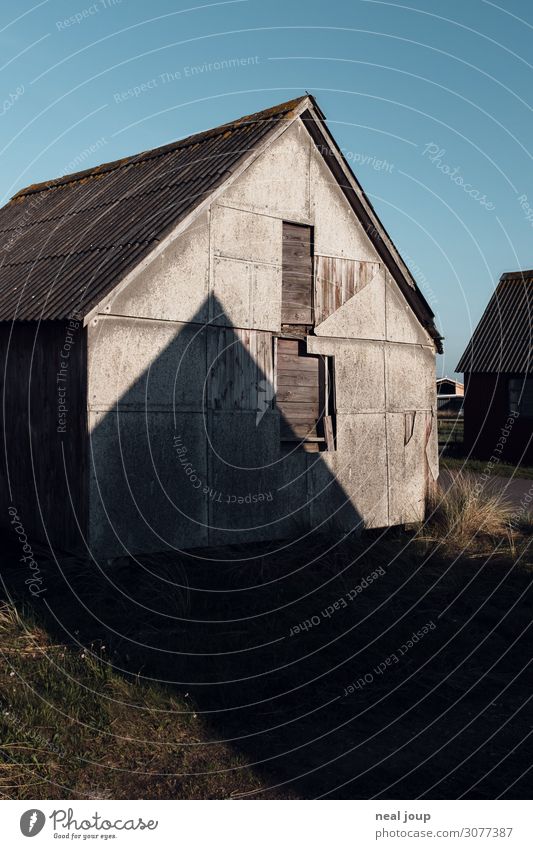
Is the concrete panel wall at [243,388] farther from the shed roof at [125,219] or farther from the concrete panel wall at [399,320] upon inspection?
the shed roof at [125,219]

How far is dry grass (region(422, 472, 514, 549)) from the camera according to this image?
44.1ft

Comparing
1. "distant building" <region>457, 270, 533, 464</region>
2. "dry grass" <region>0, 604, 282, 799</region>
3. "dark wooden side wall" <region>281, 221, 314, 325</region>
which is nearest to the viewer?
"dry grass" <region>0, 604, 282, 799</region>

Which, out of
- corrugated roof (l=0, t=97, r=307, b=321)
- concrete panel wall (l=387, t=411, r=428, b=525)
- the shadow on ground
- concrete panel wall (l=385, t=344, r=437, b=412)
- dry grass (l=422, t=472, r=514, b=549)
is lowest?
the shadow on ground

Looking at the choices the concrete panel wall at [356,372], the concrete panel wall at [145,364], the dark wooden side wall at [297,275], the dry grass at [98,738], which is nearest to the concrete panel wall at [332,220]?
the dark wooden side wall at [297,275]

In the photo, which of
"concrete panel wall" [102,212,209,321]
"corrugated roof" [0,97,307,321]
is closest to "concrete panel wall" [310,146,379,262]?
"corrugated roof" [0,97,307,321]

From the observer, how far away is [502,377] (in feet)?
87.8

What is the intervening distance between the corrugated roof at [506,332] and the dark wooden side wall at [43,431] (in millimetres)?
17494

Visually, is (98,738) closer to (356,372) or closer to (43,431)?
(43,431)

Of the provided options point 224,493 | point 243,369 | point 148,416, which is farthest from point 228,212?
point 224,493

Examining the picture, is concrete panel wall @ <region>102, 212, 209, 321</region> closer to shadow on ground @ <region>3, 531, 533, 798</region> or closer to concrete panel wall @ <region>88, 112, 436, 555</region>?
concrete panel wall @ <region>88, 112, 436, 555</region>

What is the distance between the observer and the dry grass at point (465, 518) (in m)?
13.4

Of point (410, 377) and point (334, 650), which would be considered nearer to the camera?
point (334, 650)

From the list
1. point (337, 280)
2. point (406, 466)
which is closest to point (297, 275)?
point (337, 280)

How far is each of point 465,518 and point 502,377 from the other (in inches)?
549
